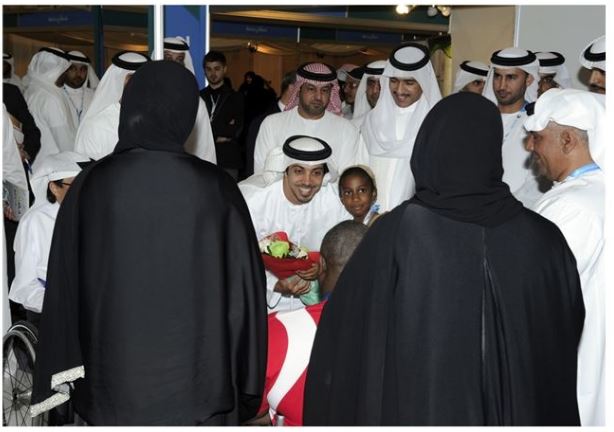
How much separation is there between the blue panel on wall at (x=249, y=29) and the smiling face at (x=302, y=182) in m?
10.2

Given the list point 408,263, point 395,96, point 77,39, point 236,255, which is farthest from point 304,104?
point 77,39

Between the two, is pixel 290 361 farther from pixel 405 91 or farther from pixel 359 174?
pixel 405 91

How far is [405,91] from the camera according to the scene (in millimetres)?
5281

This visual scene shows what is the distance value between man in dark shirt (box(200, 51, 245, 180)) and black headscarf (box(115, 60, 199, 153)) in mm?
4610

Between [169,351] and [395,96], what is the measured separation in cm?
317

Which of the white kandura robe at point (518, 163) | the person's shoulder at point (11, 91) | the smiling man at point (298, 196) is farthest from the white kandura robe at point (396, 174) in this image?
the person's shoulder at point (11, 91)

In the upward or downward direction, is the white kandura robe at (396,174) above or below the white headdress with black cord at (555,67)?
below

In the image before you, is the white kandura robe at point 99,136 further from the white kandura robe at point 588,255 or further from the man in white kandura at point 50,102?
the white kandura robe at point 588,255

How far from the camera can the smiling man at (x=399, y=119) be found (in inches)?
207

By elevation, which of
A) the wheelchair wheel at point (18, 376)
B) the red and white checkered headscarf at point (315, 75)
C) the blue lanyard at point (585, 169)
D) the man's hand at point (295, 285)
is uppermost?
the red and white checkered headscarf at point (315, 75)

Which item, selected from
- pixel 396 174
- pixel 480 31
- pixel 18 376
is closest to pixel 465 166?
pixel 18 376

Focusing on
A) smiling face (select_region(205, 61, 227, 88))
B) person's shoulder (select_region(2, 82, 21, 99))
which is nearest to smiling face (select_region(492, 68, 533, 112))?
smiling face (select_region(205, 61, 227, 88))

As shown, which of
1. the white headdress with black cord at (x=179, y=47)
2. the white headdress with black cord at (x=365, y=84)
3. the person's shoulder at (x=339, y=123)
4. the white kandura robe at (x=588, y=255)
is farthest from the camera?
the white headdress with black cord at (x=365, y=84)

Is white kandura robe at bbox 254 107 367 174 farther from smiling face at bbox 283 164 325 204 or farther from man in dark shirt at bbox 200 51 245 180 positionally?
man in dark shirt at bbox 200 51 245 180
